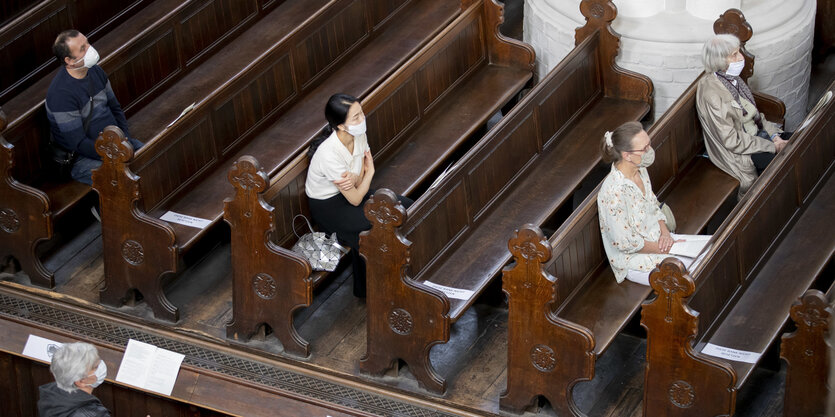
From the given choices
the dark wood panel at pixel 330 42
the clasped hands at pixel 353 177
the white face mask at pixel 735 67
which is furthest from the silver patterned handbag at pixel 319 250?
the white face mask at pixel 735 67

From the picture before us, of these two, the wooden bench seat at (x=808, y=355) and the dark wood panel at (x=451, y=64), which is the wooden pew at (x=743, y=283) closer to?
the wooden bench seat at (x=808, y=355)

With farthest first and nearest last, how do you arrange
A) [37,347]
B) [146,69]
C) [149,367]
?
[146,69]
[37,347]
[149,367]

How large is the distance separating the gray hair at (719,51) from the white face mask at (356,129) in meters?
2.04

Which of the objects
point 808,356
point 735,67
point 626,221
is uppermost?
point 735,67

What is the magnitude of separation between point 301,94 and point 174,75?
868 mm

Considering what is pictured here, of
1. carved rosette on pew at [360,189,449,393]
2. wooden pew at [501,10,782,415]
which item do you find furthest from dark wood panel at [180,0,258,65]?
wooden pew at [501,10,782,415]

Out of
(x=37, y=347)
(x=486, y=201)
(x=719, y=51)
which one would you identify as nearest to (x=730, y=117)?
(x=719, y=51)

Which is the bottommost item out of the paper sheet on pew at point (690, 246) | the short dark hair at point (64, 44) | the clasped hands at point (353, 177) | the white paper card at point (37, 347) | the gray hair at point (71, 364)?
the white paper card at point (37, 347)

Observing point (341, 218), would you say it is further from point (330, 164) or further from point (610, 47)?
point (610, 47)

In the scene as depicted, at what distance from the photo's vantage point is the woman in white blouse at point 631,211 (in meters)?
6.60

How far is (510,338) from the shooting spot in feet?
21.3

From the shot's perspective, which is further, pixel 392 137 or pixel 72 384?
pixel 392 137

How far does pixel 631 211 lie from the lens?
6680 millimetres

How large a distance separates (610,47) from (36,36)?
3588 mm
